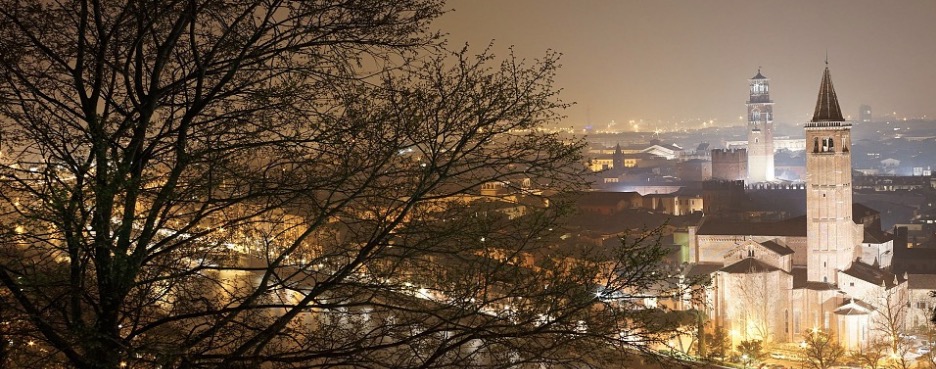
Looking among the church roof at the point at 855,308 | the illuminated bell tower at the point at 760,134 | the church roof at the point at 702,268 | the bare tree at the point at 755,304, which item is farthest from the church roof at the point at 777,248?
the illuminated bell tower at the point at 760,134

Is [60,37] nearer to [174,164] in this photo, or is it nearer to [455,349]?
[174,164]

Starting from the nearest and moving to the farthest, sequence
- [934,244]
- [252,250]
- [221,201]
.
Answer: [221,201]
[252,250]
[934,244]

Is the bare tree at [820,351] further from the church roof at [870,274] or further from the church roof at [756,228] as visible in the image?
the church roof at [756,228]

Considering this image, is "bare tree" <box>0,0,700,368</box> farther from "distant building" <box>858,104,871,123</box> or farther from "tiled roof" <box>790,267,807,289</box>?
"distant building" <box>858,104,871,123</box>

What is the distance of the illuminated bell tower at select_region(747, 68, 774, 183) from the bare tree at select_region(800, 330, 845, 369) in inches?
1451

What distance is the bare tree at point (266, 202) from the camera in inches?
159

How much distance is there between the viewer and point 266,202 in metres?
4.43

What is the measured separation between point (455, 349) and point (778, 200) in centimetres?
4053

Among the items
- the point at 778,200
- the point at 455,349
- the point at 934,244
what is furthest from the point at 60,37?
the point at 778,200

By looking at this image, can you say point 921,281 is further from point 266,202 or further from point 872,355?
point 266,202

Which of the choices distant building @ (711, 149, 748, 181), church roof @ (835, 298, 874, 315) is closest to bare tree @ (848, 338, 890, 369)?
church roof @ (835, 298, 874, 315)

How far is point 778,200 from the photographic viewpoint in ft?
141

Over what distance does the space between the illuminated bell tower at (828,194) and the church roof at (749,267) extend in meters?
2.22

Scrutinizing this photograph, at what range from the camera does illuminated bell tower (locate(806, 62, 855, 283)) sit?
2792 cm
